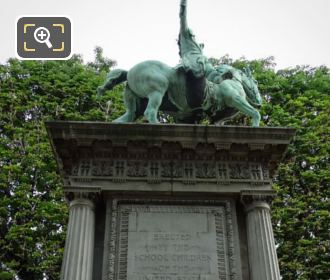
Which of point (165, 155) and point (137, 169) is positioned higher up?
point (165, 155)

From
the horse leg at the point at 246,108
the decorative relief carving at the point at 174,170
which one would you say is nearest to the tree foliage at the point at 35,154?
the decorative relief carving at the point at 174,170

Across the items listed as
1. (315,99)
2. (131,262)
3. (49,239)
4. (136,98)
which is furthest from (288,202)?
(131,262)

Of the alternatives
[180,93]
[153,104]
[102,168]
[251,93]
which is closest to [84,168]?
[102,168]

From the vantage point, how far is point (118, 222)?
8.94 meters

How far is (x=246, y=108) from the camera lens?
405 inches

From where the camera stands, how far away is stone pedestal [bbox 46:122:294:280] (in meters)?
8.50

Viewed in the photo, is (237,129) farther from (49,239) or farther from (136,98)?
(49,239)

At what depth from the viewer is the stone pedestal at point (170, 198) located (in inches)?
335

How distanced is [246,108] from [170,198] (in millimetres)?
2735

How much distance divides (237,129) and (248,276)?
2.86 meters

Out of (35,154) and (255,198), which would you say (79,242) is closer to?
(255,198)

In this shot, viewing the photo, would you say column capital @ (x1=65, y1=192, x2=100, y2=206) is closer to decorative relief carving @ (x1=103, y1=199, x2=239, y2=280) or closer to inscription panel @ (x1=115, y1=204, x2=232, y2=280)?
decorative relief carving @ (x1=103, y1=199, x2=239, y2=280)

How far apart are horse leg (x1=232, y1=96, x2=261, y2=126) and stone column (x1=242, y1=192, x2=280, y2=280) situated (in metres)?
1.86

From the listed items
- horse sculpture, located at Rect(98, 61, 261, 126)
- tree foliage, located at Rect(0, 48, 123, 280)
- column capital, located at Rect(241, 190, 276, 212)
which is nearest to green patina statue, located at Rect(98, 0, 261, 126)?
horse sculpture, located at Rect(98, 61, 261, 126)
